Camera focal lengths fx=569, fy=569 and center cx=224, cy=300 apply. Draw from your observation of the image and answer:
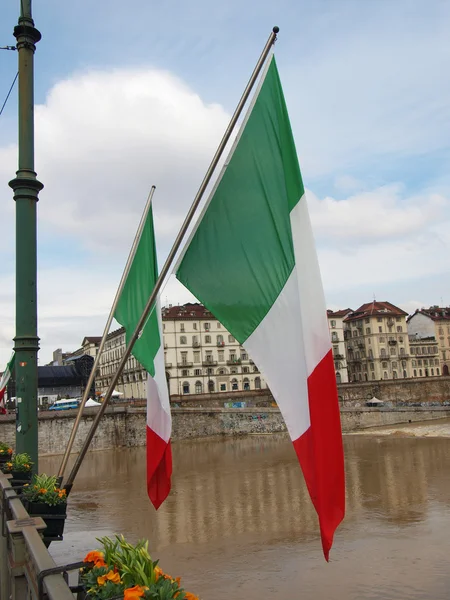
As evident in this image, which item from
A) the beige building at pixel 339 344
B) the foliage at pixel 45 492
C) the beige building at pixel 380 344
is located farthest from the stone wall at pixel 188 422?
the foliage at pixel 45 492

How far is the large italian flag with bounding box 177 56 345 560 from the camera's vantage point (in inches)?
Result: 196

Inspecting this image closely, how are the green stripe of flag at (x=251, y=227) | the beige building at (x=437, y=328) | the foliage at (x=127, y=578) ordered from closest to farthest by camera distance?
the foliage at (x=127, y=578)
the green stripe of flag at (x=251, y=227)
the beige building at (x=437, y=328)

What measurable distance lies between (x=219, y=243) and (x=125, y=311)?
2753mm

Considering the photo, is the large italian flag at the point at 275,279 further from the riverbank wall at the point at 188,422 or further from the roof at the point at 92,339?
the roof at the point at 92,339

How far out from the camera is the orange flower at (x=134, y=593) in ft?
8.92

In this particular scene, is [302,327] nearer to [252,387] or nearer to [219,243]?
[219,243]

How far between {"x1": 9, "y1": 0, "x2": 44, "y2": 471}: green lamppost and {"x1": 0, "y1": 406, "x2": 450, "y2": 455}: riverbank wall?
1726 inches

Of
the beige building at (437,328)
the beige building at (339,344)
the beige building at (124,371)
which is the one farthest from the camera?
the beige building at (437,328)

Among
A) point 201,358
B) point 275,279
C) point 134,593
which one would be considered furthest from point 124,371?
point 134,593

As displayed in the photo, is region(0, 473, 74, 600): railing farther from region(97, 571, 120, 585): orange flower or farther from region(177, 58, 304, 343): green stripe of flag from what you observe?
region(177, 58, 304, 343): green stripe of flag

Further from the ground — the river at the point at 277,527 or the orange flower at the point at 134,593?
the orange flower at the point at 134,593

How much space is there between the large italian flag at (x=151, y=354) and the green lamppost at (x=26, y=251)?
60.9 inches

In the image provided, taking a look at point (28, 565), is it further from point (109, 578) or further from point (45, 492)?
point (45, 492)

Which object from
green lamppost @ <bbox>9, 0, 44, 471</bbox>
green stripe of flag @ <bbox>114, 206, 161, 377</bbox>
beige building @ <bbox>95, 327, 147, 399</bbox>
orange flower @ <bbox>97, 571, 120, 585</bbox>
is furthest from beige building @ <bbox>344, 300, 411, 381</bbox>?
orange flower @ <bbox>97, 571, 120, 585</bbox>
